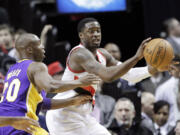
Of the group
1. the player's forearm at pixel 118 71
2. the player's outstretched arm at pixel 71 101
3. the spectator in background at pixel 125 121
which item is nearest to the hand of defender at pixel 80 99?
the player's outstretched arm at pixel 71 101

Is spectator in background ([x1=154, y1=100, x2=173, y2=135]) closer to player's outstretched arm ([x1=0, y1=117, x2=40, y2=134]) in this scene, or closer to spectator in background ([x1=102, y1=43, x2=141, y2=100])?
spectator in background ([x1=102, y1=43, x2=141, y2=100])

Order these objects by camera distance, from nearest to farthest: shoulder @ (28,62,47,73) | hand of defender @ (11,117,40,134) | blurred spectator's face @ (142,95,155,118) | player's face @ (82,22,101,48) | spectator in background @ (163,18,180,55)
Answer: hand of defender @ (11,117,40,134), shoulder @ (28,62,47,73), player's face @ (82,22,101,48), blurred spectator's face @ (142,95,155,118), spectator in background @ (163,18,180,55)

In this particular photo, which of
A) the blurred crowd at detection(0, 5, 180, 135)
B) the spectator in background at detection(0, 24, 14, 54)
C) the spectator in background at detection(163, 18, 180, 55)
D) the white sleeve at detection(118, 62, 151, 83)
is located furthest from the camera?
the spectator in background at detection(163, 18, 180, 55)

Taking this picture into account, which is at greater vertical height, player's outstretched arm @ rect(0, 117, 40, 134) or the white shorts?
player's outstretched arm @ rect(0, 117, 40, 134)

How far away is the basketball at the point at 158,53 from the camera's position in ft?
17.4

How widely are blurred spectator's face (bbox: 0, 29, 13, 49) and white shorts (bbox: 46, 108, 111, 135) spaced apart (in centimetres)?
381

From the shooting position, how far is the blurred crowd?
781 cm

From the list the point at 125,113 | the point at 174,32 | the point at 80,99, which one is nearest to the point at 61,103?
the point at 80,99

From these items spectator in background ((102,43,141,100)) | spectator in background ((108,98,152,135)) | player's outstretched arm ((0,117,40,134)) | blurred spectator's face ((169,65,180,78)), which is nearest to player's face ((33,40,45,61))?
player's outstretched arm ((0,117,40,134))

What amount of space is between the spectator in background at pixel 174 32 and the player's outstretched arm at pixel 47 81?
4903mm

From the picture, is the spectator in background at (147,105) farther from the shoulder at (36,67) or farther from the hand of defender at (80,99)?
the shoulder at (36,67)

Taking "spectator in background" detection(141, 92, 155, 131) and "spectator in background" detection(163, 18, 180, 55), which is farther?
"spectator in background" detection(163, 18, 180, 55)

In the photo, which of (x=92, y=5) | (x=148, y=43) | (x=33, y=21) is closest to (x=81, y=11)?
(x=92, y=5)

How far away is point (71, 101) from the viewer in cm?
590
